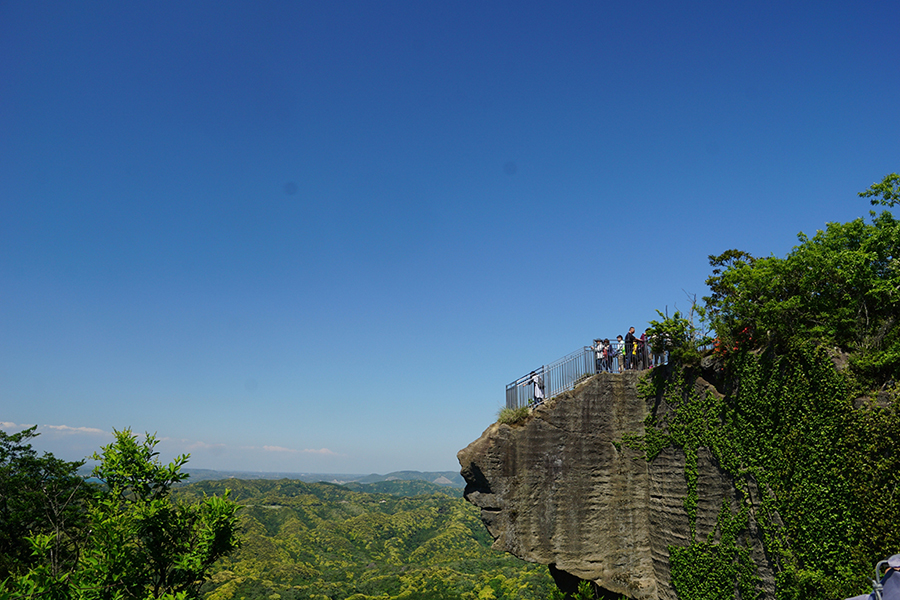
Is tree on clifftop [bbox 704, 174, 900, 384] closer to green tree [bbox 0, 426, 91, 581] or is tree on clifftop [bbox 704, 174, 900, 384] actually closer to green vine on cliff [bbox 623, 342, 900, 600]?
green vine on cliff [bbox 623, 342, 900, 600]

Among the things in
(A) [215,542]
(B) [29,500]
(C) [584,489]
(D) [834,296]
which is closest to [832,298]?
(D) [834,296]

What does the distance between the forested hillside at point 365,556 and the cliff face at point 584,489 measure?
44.9m

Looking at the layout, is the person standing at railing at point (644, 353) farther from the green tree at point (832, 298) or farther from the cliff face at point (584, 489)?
the green tree at point (832, 298)

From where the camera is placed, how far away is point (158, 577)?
42.5ft

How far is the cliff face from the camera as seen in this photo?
55.0 feet

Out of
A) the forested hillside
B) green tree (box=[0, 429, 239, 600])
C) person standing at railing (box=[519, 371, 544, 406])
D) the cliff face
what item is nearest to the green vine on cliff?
the cliff face

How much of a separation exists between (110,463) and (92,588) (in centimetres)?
290

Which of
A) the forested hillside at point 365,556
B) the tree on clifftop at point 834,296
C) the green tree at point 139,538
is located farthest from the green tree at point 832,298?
the forested hillside at point 365,556

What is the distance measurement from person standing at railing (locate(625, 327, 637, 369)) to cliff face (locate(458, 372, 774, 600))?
584 millimetres

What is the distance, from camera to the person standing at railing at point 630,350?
18188 mm

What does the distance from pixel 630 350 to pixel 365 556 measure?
122987 mm

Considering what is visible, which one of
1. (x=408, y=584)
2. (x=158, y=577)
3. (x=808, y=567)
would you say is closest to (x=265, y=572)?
(x=408, y=584)

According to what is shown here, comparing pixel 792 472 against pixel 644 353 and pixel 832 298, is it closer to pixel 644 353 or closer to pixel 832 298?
pixel 832 298

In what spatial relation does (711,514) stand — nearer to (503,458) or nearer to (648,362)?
(648,362)
